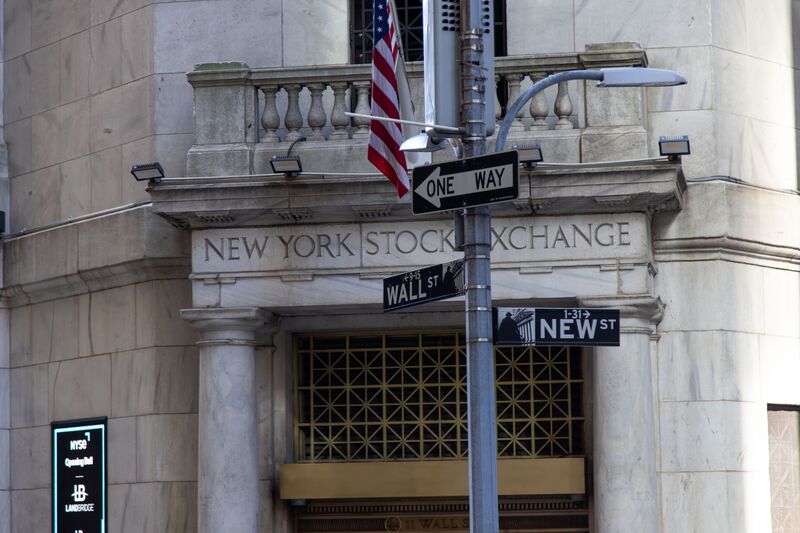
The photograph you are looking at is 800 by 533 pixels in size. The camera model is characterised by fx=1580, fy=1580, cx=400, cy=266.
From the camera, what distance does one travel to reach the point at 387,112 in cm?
1296

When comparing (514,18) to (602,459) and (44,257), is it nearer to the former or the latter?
(602,459)

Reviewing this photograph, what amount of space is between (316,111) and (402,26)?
214cm

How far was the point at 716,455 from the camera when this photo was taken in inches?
604

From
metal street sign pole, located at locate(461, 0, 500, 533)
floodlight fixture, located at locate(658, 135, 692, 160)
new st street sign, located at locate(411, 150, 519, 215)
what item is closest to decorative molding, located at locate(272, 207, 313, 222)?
floodlight fixture, located at locate(658, 135, 692, 160)

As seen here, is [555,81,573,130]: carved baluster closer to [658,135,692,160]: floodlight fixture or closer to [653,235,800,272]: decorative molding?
[658,135,692,160]: floodlight fixture

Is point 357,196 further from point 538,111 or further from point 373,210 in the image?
point 538,111

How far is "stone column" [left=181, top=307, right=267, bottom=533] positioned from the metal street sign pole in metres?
4.59

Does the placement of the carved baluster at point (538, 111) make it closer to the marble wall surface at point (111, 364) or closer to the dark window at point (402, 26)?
the dark window at point (402, 26)

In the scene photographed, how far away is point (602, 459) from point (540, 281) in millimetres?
1773

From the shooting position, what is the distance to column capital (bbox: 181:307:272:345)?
1541cm

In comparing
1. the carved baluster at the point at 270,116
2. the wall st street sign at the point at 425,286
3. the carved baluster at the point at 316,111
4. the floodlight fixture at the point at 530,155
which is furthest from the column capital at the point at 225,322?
the wall st street sign at the point at 425,286

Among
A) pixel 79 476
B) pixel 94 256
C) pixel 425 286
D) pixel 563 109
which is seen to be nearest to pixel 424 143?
pixel 425 286

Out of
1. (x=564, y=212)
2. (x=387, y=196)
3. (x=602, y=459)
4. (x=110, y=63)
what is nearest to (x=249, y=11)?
(x=110, y=63)

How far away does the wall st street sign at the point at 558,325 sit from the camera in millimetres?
11156
